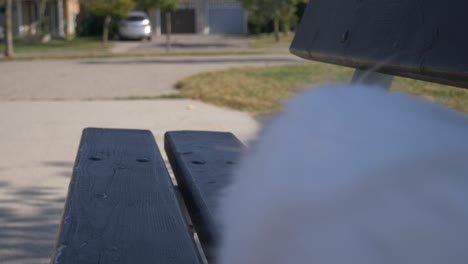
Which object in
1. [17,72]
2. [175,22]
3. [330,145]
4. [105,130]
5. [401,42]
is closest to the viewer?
[330,145]

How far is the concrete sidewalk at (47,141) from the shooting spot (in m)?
5.13

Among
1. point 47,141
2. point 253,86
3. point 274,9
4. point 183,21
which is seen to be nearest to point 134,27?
point 274,9

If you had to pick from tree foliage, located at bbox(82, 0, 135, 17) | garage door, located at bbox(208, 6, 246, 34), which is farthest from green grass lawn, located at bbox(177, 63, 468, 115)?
garage door, located at bbox(208, 6, 246, 34)

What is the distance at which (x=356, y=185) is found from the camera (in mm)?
1328

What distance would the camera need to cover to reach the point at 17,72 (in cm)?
2030

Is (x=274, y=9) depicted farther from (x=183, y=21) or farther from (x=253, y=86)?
(x=253, y=86)

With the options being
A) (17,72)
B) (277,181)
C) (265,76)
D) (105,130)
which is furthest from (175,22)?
(277,181)

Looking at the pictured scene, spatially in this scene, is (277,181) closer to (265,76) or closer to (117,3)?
(265,76)

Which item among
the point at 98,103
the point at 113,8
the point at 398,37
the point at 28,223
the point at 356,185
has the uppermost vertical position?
the point at 398,37

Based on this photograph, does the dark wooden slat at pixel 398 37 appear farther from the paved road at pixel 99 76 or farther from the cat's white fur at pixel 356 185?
the paved road at pixel 99 76

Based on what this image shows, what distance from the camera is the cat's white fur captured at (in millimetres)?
1229

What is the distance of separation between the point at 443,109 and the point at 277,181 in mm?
354

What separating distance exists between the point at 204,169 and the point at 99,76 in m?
15.5

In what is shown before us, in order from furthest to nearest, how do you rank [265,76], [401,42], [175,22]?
[175,22]
[265,76]
[401,42]
